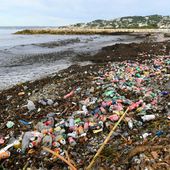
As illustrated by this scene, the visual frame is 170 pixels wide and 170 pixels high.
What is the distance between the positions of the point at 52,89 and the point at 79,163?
4.86m

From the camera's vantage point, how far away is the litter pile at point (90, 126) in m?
4.97

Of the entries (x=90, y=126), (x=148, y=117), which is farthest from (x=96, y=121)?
(x=148, y=117)

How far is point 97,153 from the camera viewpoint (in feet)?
16.5

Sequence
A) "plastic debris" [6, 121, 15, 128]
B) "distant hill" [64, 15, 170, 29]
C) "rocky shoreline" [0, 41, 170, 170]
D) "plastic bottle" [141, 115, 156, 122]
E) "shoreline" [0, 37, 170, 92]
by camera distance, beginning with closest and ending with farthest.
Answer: "rocky shoreline" [0, 41, 170, 170], "plastic bottle" [141, 115, 156, 122], "plastic debris" [6, 121, 15, 128], "shoreline" [0, 37, 170, 92], "distant hill" [64, 15, 170, 29]

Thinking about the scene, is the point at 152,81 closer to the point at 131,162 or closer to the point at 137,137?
the point at 137,137

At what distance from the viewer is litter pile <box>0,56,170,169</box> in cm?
497

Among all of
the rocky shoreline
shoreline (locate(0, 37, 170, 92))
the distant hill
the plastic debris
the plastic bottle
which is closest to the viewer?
the rocky shoreline

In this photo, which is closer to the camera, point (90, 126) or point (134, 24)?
point (90, 126)

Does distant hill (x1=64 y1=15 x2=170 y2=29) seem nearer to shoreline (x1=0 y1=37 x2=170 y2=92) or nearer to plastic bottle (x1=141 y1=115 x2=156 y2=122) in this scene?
shoreline (x1=0 y1=37 x2=170 y2=92)

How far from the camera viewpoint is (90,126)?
6070 millimetres

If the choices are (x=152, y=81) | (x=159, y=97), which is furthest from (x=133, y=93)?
(x=152, y=81)

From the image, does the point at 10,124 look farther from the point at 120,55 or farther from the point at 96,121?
the point at 120,55

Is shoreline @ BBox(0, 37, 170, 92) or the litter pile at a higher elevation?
the litter pile

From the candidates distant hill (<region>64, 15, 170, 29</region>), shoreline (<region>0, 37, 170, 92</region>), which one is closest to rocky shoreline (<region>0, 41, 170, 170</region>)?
shoreline (<region>0, 37, 170, 92</region>)
